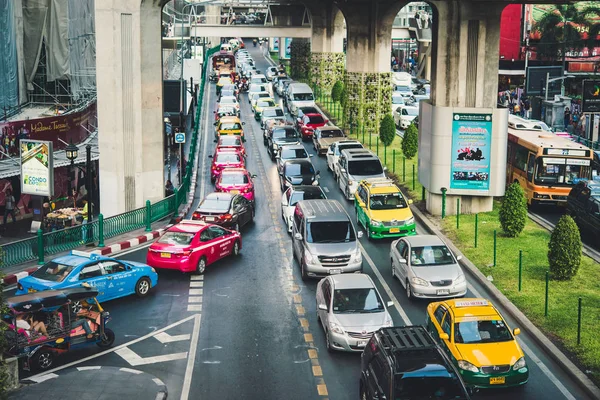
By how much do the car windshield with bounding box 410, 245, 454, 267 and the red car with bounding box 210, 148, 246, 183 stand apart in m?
18.8

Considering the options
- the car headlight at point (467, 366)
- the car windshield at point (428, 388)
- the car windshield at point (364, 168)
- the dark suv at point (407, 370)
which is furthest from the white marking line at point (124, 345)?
the car windshield at point (364, 168)

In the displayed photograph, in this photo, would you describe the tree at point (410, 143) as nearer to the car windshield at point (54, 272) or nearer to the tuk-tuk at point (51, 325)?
the car windshield at point (54, 272)

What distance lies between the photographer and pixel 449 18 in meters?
35.2

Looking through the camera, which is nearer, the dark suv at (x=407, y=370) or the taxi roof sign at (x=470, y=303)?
the dark suv at (x=407, y=370)

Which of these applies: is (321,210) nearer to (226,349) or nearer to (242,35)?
(226,349)

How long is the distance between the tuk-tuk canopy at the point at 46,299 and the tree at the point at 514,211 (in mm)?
15546

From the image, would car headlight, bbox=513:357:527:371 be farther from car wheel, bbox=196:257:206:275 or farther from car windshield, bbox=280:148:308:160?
car windshield, bbox=280:148:308:160

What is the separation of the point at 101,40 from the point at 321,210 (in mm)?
11335

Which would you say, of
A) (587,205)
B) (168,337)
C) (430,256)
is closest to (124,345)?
(168,337)

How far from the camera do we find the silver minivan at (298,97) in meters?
67.4

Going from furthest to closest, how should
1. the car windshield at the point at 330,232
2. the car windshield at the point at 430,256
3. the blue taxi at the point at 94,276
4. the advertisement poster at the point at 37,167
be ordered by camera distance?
the advertisement poster at the point at 37,167 < the car windshield at the point at 330,232 < the car windshield at the point at 430,256 < the blue taxi at the point at 94,276

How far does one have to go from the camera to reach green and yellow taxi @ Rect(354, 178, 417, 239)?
31.0m

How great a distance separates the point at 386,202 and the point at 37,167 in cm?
1186

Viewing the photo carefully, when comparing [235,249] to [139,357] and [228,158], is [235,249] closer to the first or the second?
[139,357]
